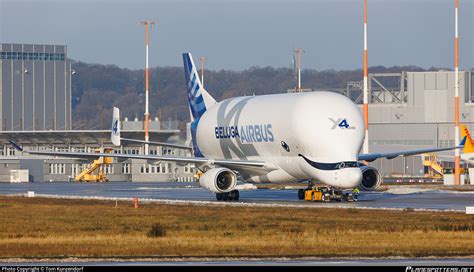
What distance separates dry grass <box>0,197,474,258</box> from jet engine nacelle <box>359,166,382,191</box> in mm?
10276

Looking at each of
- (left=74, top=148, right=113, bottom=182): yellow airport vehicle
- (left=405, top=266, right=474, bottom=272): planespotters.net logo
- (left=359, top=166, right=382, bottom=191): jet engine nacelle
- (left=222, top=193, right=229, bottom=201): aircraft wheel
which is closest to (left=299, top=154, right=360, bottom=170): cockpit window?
(left=359, top=166, right=382, bottom=191): jet engine nacelle

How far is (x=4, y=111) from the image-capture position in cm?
18000

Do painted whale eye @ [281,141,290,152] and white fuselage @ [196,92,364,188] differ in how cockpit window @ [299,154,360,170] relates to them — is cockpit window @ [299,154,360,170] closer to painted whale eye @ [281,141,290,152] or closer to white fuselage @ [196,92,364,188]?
white fuselage @ [196,92,364,188]

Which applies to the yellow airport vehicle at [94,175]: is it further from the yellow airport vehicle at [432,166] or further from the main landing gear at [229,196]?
the main landing gear at [229,196]

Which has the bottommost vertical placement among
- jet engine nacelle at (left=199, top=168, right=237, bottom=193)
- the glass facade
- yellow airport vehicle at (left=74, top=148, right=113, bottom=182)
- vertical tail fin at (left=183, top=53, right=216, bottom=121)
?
yellow airport vehicle at (left=74, top=148, right=113, bottom=182)

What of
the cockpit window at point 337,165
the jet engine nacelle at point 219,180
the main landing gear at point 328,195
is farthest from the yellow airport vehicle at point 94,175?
the cockpit window at point 337,165

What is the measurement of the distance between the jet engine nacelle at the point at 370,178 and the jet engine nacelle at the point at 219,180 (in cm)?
685

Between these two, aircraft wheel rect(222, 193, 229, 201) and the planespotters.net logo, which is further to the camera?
aircraft wheel rect(222, 193, 229, 201)

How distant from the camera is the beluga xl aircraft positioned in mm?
57312

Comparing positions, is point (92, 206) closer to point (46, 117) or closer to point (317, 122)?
point (317, 122)

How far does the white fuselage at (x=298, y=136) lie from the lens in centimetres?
5722

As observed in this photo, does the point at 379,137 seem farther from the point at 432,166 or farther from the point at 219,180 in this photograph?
the point at 219,180

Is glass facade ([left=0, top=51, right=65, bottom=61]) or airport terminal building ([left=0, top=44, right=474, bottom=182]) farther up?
glass facade ([left=0, top=51, right=65, bottom=61])

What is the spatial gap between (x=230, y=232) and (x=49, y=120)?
147463mm
